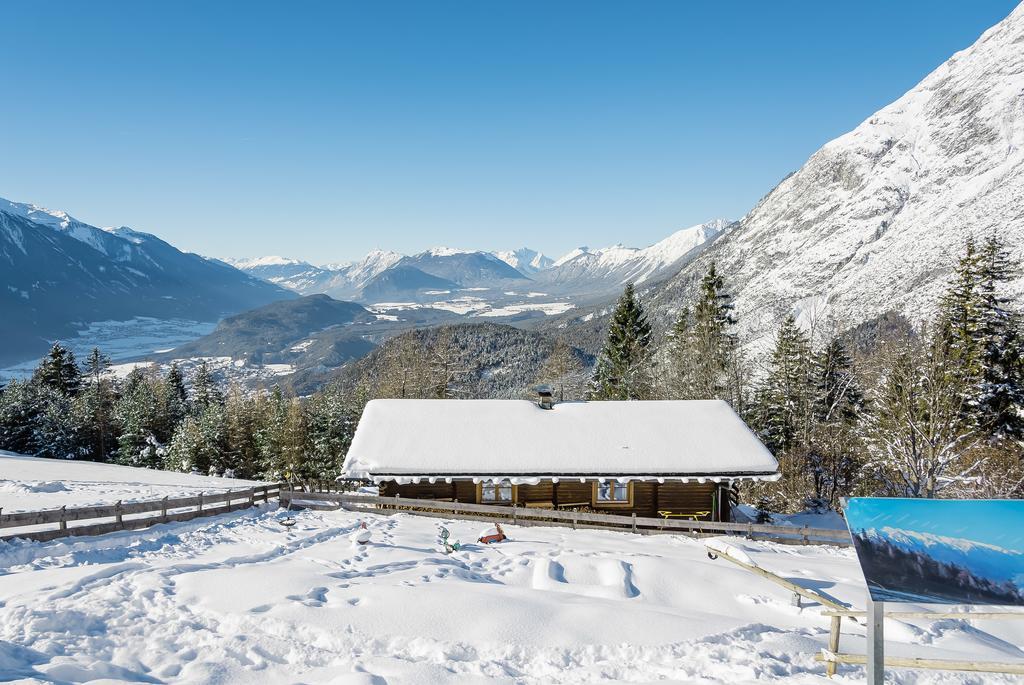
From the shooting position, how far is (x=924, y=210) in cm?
16138

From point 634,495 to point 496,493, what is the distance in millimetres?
5481

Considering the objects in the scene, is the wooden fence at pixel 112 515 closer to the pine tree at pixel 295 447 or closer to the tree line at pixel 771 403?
the tree line at pixel 771 403

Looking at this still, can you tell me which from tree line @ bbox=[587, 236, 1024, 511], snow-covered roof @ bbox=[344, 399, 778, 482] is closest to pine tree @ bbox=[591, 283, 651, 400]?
tree line @ bbox=[587, 236, 1024, 511]

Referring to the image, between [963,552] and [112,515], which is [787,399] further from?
[112,515]

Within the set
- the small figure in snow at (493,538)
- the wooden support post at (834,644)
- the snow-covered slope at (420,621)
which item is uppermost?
the wooden support post at (834,644)

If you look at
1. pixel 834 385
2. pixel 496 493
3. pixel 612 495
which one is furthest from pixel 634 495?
pixel 834 385

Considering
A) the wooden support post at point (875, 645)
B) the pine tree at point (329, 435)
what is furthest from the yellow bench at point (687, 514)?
the pine tree at point (329, 435)

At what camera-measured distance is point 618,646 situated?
902 centimetres

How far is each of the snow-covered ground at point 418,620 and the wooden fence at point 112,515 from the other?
635 mm

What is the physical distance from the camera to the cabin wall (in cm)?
2167

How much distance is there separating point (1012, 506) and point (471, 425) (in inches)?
767

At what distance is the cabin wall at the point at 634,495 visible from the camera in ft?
71.1

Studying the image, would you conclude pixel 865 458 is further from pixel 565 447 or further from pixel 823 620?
pixel 823 620

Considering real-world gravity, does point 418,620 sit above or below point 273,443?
above
